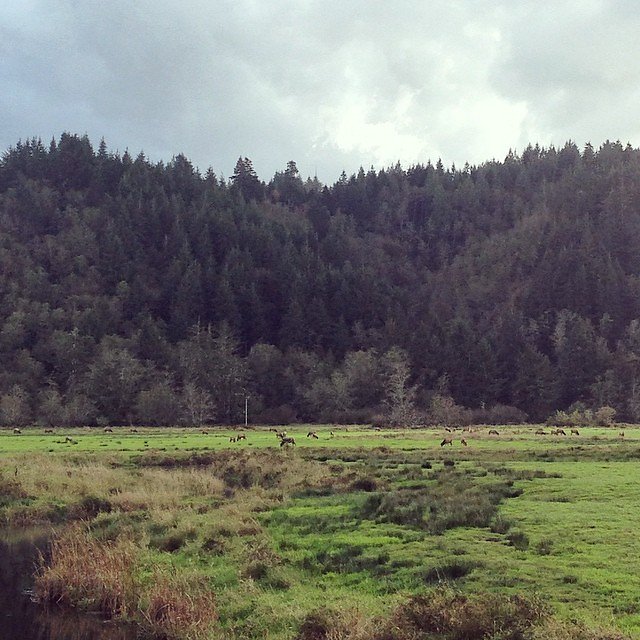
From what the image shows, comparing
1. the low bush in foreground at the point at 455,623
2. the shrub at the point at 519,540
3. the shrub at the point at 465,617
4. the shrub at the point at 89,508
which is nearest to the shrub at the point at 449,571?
the low bush in foreground at the point at 455,623

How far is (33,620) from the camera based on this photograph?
2103cm

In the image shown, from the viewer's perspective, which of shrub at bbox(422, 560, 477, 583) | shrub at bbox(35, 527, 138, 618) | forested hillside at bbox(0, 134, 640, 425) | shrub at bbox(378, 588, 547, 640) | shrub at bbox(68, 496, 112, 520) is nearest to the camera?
shrub at bbox(378, 588, 547, 640)

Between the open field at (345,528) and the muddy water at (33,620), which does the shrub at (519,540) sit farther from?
the muddy water at (33,620)

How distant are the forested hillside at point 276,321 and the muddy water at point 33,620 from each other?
308ft

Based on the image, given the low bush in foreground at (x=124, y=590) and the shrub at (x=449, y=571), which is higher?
the shrub at (x=449, y=571)

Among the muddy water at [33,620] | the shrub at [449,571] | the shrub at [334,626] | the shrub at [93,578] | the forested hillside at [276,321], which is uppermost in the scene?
the forested hillside at [276,321]

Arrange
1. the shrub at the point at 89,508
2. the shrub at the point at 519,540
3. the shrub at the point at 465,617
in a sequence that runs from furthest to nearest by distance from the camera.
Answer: the shrub at the point at 89,508 < the shrub at the point at 519,540 < the shrub at the point at 465,617

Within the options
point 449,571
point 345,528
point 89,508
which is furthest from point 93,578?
point 89,508

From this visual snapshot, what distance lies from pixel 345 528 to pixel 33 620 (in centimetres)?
1074

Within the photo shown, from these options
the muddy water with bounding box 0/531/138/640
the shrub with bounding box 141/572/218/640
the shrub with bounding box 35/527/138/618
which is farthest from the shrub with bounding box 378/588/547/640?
the shrub with bounding box 35/527/138/618

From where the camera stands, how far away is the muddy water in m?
19.7

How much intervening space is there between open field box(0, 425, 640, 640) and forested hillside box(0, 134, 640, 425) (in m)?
78.8

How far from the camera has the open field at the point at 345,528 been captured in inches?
666

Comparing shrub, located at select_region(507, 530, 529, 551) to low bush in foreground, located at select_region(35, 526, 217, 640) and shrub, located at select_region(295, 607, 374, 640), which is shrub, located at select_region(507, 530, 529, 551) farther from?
low bush in foreground, located at select_region(35, 526, 217, 640)
